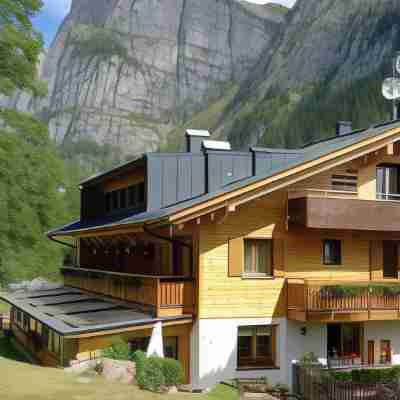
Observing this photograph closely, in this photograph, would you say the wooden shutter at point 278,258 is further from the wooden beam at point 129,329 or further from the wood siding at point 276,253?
the wooden beam at point 129,329

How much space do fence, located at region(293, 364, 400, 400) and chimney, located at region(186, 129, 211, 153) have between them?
425 inches

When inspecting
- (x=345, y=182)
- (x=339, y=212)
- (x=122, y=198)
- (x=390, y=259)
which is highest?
(x=345, y=182)

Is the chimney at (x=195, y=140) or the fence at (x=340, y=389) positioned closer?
the fence at (x=340, y=389)

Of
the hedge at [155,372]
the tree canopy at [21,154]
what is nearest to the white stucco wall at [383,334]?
the hedge at [155,372]

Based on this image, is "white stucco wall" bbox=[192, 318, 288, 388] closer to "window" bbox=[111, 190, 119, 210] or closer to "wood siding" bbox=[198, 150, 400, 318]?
"wood siding" bbox=[198, 150, 400, 318]

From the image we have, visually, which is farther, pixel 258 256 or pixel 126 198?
pixel 126 198

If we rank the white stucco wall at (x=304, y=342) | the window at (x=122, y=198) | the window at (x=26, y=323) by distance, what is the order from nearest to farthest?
the white stucco wall at (x=304, y=342)
the window at (x=26, y=323)
the window at (x=122, y=198)

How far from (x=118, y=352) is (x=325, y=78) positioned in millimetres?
153640

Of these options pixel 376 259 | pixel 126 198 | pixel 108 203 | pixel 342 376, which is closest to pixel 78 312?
pixel 126 198

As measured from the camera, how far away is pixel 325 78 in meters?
165

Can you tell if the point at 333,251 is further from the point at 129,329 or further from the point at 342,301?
the point at 129,329

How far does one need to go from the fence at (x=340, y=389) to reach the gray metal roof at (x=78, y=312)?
428 cm

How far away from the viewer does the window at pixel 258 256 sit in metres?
21.8

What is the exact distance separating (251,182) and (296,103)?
151m
